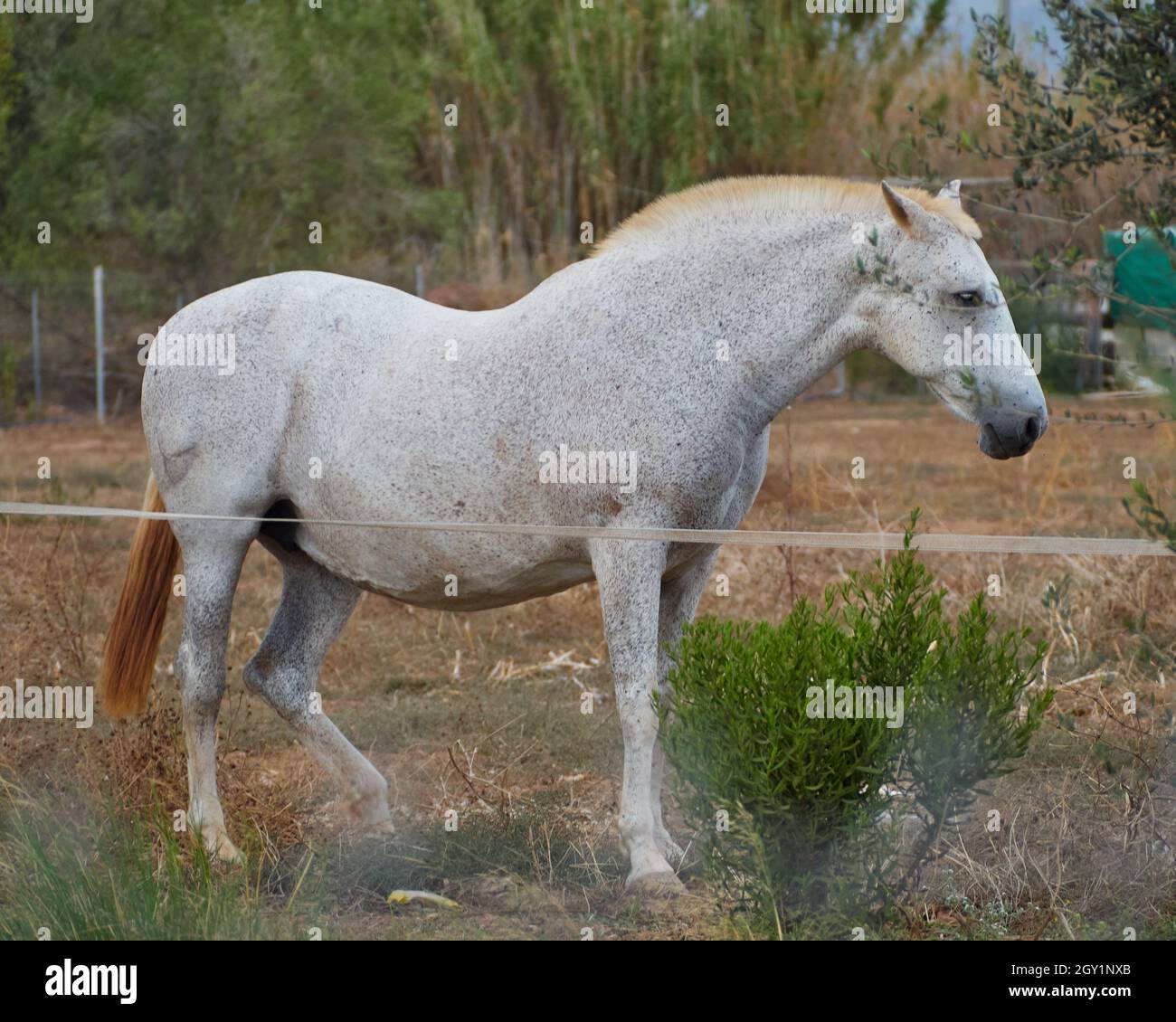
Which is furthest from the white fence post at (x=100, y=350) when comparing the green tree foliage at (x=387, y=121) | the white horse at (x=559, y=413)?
the white horse at (x=559, y=413)

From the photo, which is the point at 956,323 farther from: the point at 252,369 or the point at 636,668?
the point at 252,369

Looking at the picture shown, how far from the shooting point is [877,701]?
394 centimetres

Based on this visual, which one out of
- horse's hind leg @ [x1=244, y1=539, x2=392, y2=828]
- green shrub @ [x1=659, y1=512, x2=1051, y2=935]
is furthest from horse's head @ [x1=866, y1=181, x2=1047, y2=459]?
horse's hind leg @ [x1=244, y1=539, x2=392, y2=828]

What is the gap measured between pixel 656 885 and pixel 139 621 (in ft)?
7.27

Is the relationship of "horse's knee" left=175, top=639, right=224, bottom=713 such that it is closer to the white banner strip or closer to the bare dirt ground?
the bare dirt ground

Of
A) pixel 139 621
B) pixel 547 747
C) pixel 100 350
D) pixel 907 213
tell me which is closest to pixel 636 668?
pixel 907 213

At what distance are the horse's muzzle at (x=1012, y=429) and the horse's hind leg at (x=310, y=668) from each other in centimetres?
240

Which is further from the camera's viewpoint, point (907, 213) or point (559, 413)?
point (559, 413)

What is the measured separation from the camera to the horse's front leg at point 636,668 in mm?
4430

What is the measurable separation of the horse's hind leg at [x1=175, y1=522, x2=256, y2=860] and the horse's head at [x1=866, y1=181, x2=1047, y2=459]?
2.36m

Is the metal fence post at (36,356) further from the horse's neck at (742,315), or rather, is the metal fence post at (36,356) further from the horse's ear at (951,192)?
the horse's ear at (951,192)

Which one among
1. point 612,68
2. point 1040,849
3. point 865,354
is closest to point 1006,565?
point 1040,849

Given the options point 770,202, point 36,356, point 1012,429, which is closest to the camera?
point 1012,429

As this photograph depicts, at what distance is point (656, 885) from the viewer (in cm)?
438
